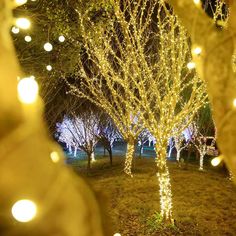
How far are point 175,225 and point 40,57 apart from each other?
15.1 ft

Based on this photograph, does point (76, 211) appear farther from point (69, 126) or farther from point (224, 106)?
point (69, 126)

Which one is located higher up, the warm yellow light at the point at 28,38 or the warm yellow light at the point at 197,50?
the warm yellow light at the point at 28,38

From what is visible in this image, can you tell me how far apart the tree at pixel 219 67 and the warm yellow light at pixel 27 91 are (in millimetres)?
1050

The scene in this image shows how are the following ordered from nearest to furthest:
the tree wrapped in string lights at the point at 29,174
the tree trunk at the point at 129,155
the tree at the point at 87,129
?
the tree wrapped in string lights at the point at 29,174
the tree trunk at the point at 129,155
the tree at the point at 87,129

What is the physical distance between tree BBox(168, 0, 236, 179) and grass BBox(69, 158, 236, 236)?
4.82m

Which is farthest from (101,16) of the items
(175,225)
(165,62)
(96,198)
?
(96,198)

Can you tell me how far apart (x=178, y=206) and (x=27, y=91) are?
32.8 ft

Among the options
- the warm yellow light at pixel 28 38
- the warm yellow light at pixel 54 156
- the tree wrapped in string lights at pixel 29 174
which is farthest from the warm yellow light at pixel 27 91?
the warm yellow light at pixel 28 38

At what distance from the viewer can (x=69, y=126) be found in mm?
29344

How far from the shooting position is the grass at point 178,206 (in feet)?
30.4

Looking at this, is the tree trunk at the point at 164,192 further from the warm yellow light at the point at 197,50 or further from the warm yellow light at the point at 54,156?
the warm yellow light at the point at 54,156

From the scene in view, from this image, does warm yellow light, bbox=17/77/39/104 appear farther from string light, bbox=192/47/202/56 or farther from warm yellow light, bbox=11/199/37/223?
string light, bbox=192/47/202/56

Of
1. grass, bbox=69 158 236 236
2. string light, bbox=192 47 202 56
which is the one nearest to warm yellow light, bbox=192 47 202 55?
string light, bbox=192 47 202 56

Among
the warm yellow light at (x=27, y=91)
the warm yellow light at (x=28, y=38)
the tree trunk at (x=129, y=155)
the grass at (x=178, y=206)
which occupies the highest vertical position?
the warm yellow light at (x=28, y=38)
